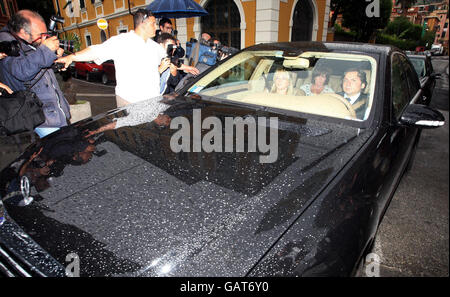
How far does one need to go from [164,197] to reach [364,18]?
62.6 ft

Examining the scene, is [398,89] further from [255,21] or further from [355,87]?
[255,21]

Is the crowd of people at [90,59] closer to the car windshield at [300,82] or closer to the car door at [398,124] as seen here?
the car windshield at [300,82]

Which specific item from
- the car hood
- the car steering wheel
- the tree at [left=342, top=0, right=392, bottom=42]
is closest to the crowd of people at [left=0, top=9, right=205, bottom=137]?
the car hood

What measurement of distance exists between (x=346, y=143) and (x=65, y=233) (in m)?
1.33

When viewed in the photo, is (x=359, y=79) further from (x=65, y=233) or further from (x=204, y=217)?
(x=65, y=233)

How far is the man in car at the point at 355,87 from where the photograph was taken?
1.85m

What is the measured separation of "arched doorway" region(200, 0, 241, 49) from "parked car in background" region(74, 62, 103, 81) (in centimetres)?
477

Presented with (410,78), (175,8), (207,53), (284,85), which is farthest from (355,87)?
(175,8)

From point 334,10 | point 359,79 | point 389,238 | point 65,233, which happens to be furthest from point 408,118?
point 334,10

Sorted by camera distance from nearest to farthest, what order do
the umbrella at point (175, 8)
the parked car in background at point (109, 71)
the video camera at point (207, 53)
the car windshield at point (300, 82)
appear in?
the car windshield at point (300, 82)
the video camera at point (207, 53)
the umbrella at point (175, 8)
the parked car in background at point (109, 71)

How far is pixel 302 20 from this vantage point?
37.3 feet

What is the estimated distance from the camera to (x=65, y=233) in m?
0.88

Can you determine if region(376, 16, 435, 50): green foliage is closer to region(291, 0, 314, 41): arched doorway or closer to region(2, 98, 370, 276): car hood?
region(291, 0, 314, 41): arched doorway

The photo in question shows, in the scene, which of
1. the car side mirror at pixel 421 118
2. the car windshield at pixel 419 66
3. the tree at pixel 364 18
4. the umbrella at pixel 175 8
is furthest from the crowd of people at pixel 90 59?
the tree at pixel 364 18
